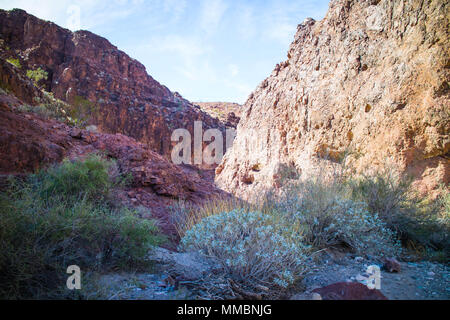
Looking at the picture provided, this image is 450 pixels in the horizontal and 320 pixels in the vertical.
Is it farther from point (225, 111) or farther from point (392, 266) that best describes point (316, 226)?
point (225, 111)

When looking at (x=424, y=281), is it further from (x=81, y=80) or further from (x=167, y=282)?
(x=81, y=80)

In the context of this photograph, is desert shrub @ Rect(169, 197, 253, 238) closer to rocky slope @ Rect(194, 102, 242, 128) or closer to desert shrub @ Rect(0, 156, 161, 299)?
desert shrub @ Rect(0, 156, 161, 299)

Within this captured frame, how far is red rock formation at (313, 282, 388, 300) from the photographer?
8.15 feet

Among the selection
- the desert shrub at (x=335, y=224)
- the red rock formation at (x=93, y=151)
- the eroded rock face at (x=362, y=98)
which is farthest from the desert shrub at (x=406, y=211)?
the red rock formation at (x=93, y=151)

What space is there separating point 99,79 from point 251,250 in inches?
1503

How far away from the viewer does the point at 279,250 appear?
304 centimetres

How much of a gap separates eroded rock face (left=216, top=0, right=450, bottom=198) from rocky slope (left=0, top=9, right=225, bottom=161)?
25.1m

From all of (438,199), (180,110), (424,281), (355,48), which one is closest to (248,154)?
(355,48)

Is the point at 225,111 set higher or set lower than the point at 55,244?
higher

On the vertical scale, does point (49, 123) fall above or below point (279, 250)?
above

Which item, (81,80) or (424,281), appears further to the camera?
(81,80)

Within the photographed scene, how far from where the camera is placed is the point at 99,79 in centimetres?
3503

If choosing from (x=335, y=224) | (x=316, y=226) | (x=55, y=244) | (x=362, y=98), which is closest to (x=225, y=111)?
(x=362, y=98)
